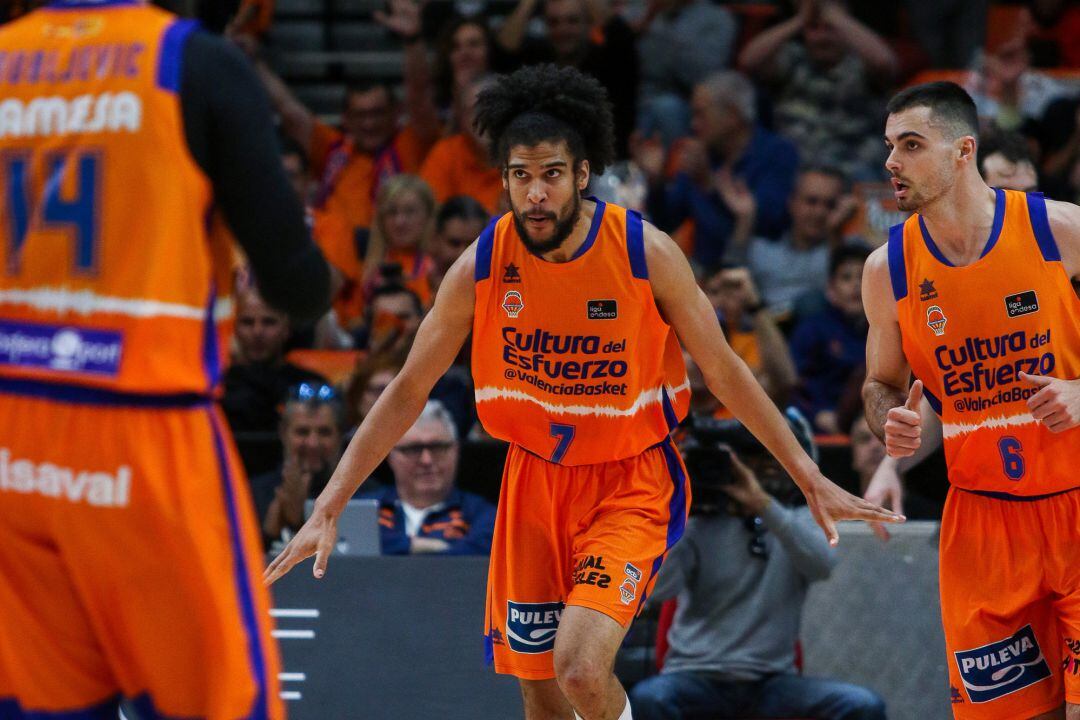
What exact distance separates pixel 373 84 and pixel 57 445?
7.85 m

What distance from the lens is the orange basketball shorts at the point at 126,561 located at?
125 inches

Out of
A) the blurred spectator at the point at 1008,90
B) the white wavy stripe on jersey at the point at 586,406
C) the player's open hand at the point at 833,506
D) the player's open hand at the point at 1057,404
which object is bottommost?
the player's open hand at the point at 833,506

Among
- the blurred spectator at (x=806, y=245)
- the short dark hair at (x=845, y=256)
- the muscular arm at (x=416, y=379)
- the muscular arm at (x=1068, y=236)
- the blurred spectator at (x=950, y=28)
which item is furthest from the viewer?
the blurred spectator at (x=950, y=28)

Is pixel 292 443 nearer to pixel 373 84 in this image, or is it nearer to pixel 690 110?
pixel 373 84

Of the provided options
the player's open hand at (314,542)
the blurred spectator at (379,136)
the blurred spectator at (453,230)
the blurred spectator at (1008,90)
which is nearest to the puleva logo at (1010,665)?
the player's open hand at (314,542)

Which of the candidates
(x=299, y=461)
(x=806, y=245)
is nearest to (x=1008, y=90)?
(x=806, y=245)

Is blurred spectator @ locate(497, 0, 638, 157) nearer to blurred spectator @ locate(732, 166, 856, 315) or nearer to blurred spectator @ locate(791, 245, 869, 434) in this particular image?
blurred spectator @ locate(732, 166, 856, 315)

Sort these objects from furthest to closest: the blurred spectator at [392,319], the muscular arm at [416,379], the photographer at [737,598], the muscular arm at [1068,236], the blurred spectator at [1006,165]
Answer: the blurred spectator at [392,319] < the photographer at [737,598] < the blurred spectator at [1006,165] < the muscular arm at [416,379] < the muscular arm at [1068,236]

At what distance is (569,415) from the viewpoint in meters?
5.21

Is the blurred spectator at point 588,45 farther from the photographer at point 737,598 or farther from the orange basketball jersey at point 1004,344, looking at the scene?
the orange basketball jersey at point 1004,344

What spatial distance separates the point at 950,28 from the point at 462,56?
4019 millimetres

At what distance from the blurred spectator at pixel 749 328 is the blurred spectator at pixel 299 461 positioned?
93.1 inches

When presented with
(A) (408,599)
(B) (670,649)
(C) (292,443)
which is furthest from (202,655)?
(C) (292,443)

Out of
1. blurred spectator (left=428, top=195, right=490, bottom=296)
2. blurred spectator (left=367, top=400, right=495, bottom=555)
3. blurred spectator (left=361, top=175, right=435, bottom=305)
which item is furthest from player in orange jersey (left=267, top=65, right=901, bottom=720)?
blurred spectator (left=361, top=175, right=435, bottom=305)
